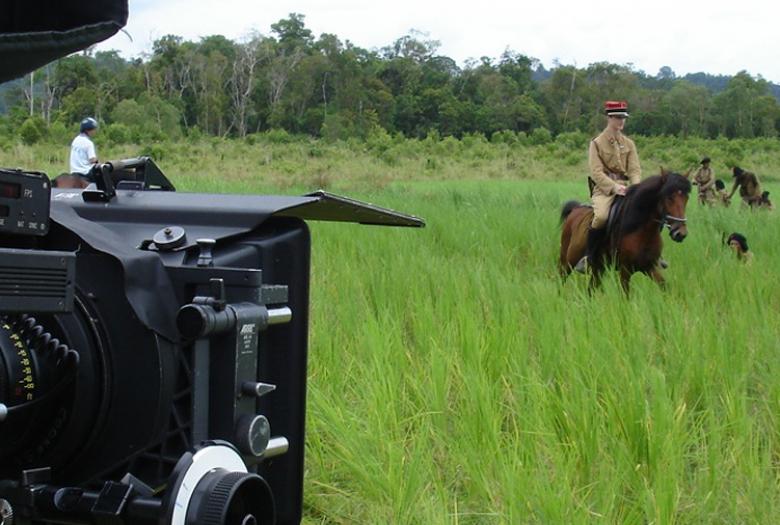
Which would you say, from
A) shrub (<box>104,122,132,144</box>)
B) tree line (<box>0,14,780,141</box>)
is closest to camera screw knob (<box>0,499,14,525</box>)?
shrub (<box>104,122,132,144</box>)

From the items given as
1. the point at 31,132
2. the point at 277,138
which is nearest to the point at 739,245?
the point at 31,132

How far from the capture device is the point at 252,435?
1.67m

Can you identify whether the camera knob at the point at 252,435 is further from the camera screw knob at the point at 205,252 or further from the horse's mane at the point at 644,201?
the horse's mane at the point at 644,201

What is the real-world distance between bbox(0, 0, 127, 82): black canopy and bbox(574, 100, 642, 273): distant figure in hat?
6.96 meters

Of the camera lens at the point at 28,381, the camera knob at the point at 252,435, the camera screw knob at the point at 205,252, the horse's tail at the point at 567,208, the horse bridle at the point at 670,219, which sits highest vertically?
the camera screw knob at the point at 205,252

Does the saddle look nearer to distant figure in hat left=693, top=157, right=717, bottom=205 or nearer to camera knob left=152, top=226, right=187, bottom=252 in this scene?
camera knob left=152, top=226, right=187, bottom=252

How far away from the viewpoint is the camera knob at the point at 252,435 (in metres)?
1.65

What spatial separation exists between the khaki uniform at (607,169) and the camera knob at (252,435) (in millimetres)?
6748

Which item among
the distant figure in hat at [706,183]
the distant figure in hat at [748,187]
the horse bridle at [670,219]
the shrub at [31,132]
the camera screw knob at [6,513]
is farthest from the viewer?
the shrub at [31,132]

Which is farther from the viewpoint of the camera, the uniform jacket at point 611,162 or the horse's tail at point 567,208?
the horse's tail at point 567,208

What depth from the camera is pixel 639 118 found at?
49.7 meters

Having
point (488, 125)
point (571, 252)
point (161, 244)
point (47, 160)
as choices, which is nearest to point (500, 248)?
point (571, 252)

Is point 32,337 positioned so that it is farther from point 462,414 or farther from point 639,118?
point 639,118

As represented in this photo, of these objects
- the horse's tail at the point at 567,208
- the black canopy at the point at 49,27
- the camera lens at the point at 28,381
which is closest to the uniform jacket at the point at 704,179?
the horse's tail at the point at 567,208
